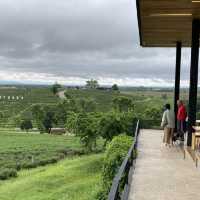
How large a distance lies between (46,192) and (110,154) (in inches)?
476

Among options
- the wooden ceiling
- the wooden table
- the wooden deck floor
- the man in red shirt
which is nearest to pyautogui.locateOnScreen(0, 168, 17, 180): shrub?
the wooden ceiling

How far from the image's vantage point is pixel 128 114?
25969 millimetres

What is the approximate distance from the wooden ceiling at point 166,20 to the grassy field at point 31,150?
88.0 feet

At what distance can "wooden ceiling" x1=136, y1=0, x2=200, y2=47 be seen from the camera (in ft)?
33.7

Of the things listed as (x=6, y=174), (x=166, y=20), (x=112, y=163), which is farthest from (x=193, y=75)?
(x=6, y=174)

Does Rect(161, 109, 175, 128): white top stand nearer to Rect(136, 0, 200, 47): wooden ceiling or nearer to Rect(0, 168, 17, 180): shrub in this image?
Rect(136, 0, 200, 47): wooden ceiling

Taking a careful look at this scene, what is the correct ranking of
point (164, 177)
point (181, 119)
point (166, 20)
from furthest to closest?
point (181, 119), point (166, 20), point (164, 177)

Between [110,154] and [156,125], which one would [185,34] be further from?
[156,125]

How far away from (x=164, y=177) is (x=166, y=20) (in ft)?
17.0

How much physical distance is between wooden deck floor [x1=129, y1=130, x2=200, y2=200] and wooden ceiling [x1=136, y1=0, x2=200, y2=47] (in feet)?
12.2

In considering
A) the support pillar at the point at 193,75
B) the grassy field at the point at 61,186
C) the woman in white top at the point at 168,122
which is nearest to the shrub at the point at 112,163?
the woman in white top at the point at 168,122

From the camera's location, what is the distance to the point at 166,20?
41.4 feet

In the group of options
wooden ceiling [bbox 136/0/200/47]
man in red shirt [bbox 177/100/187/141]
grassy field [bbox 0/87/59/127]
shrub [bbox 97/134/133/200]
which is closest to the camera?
wooden ceiling [bbox 136/0/200/47]

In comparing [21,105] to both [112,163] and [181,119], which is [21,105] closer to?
[181,119]
